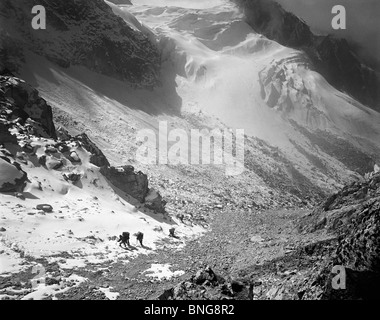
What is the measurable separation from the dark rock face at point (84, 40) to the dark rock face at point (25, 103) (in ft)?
106

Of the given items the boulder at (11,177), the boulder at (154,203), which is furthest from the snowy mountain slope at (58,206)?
the boulder at (154,203)

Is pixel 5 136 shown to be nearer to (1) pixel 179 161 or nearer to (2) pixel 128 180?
(2) pixel 128 180

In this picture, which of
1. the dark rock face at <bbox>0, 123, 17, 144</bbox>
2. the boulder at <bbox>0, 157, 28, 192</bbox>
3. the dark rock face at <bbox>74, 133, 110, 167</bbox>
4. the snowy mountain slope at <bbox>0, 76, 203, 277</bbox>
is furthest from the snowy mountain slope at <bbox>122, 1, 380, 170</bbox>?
A: the boulder at <bbox>0, 157, 28, 192</bbox>

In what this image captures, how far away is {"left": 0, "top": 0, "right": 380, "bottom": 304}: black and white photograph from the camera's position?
1162cm

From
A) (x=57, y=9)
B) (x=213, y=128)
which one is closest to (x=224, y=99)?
(x=213, y=128)

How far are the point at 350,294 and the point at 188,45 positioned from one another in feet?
407

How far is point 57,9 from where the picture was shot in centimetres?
8644

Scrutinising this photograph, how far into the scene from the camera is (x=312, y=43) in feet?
566

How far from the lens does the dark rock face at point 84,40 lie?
7219 cm

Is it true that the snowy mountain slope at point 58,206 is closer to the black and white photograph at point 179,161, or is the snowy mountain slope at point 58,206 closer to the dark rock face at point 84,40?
the black and white photograph at point 179,161

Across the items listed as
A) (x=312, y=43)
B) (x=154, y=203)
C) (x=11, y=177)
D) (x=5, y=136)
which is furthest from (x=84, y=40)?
(x=312, y=43)

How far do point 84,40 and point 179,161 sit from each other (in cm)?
5143

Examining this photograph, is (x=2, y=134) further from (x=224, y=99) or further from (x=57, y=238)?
(x=224, y=99)
